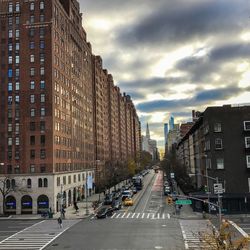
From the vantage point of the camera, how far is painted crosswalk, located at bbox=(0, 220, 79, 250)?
48.2 metres

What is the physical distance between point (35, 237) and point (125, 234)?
12.8m

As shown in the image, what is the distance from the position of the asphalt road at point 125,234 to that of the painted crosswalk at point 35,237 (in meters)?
1.47

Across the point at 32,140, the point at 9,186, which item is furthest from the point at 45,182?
the point at 32,140

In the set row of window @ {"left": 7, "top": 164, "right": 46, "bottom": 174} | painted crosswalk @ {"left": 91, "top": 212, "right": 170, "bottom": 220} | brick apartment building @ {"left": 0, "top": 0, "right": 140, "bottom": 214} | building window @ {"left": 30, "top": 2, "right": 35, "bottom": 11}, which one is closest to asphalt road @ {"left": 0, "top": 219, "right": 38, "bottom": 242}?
brick apartment building @ {"left": 0, "top": 0, "right": 140, "bottom": 214}

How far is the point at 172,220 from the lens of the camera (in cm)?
6881

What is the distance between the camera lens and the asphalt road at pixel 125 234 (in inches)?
1821

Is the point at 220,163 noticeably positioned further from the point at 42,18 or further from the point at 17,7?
the point at 17,7

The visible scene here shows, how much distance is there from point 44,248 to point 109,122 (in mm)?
142805

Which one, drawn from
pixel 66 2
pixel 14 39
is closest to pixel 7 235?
pixel 14 39

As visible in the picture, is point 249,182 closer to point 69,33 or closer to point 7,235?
point 7,235

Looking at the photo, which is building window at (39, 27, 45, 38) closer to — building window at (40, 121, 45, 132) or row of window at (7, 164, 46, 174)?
building window at (40, 121, 45, 132)

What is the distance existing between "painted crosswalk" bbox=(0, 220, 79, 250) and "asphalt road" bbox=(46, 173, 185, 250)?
4.81ft

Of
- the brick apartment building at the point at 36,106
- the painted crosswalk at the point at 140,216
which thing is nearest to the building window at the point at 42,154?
the brick apartment building at the point at 36,106

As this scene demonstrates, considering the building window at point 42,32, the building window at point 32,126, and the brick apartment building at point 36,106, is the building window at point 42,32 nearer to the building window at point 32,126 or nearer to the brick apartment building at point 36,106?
the brick apartment building at point 36,106
